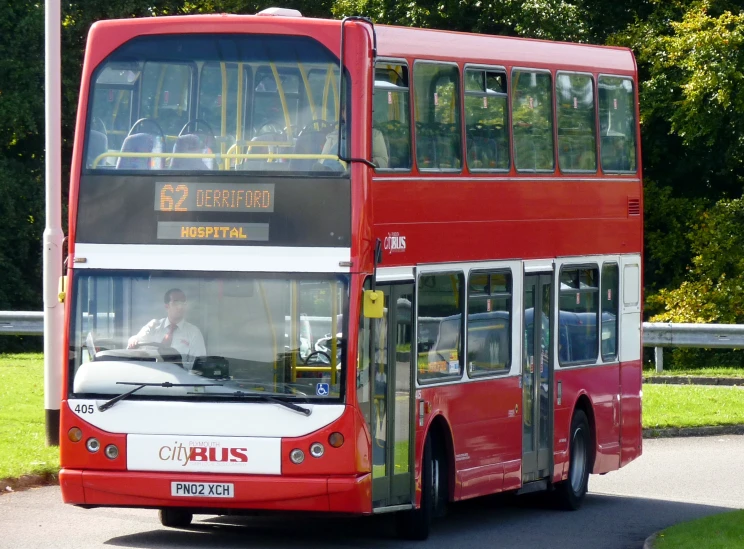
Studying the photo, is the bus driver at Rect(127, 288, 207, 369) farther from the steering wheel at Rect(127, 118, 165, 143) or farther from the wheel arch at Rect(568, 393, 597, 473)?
the wheel arch at Rect(568, 393, 597, 473)

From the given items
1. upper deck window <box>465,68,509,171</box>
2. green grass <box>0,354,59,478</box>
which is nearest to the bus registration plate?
green grass <box>0,354,59,478</box>

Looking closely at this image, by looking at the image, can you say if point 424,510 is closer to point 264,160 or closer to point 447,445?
point 447,445

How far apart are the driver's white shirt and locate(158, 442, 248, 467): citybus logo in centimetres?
57

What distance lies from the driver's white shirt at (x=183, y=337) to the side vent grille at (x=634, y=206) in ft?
23.7

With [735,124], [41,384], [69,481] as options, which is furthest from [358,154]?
[735,124]

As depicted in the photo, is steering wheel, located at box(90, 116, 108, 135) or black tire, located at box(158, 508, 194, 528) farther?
black tire, located at box(158, 508, 194, 528)

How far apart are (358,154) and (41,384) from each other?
1205 cm

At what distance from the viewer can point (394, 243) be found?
43.6 feet

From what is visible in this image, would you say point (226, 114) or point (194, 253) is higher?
point (226, 114)

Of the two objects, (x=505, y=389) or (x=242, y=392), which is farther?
(x=505, y=389)

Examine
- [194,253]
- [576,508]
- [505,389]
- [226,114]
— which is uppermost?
[226,114]

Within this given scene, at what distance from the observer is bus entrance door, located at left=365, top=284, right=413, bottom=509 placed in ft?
42.3

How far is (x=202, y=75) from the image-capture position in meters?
12.8

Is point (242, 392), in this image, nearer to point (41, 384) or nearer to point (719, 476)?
point (719, 476)
